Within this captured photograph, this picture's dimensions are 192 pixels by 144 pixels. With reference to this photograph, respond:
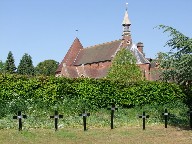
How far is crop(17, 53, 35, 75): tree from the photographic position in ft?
307

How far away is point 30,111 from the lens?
19469 mm

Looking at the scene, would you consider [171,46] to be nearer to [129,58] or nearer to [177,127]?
[177,127]

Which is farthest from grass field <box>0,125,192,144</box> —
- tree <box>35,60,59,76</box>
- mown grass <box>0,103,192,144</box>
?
tree <box>35,60,59,76</box>

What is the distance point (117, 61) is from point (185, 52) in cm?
2654

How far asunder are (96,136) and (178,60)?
524 cm

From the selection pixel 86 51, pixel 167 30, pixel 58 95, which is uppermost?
pixel 86 51

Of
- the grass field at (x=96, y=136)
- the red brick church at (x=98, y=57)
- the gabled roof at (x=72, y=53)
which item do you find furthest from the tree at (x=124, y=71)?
the gabled roof at (x=72, y=53)

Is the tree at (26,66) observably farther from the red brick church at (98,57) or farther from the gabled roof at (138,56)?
the gabled roof at (138,56)

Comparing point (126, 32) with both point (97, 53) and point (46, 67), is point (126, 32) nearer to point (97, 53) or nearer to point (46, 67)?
point (97, 53)

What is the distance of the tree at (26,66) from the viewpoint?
93.6 metres

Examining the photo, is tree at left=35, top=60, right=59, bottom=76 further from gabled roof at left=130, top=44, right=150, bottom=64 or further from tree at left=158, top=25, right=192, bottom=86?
tree at left=158, top=25, right=192, bottom=86

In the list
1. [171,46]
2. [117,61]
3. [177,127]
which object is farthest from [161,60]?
[117,61]

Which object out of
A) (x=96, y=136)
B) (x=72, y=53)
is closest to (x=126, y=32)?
(x=72, y=53)

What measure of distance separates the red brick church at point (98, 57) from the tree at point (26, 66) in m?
20.8
